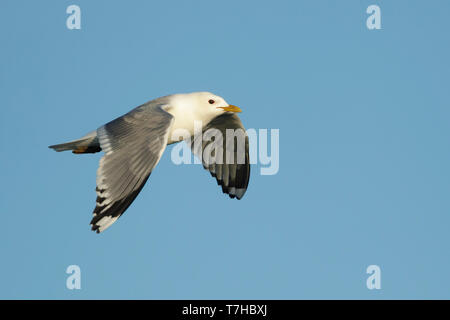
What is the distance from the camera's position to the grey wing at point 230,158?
791 cm

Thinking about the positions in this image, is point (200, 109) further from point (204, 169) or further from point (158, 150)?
point (158, 150)

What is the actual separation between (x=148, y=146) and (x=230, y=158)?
2019 mm

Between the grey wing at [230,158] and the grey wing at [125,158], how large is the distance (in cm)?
131

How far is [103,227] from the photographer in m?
5.64

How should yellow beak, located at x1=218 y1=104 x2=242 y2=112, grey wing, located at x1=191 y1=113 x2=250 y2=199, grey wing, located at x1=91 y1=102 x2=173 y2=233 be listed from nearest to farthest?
grey wing, located at x1=91 y1=102 x2=173 y2=233 → yellow beak, located at x1=218 y1=104 x2=242 y2=112 → grey wing, located at x1=191 y1=113 x2=250 y2=199

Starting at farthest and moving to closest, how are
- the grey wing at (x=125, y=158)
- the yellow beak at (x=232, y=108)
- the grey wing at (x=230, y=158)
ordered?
the grey wing at (x=230, y=158) < the yellow beak at (x=232, y=108) < the grey wing at (x=125, y=158)

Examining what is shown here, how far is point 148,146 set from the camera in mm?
6098

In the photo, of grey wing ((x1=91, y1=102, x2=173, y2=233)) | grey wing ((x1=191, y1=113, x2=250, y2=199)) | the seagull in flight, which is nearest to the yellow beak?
the seagull in flight

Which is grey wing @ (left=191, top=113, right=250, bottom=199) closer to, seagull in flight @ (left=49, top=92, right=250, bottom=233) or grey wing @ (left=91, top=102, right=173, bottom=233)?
A: seagull in flight @ (left=49, top=92, right=250, bottom=233)

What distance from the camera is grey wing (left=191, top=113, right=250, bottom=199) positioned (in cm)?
791

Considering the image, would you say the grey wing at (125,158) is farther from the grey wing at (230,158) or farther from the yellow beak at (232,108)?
the grey wing at (230,158)

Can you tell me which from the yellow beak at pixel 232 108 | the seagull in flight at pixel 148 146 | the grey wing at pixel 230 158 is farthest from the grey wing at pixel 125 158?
the grey wing at pixel 230 158
